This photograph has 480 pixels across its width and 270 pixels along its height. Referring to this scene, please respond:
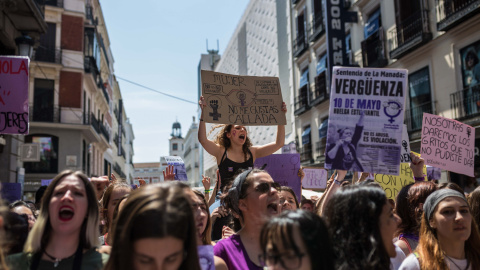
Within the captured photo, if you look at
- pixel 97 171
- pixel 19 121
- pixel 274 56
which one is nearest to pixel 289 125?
pixel 274 56

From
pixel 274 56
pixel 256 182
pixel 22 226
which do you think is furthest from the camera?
pixel 274 56

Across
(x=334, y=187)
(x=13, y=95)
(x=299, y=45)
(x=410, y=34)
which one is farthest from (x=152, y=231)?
(x=299, y=45)

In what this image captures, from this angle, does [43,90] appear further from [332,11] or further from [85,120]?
[332,11]

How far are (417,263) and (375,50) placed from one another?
16.8m

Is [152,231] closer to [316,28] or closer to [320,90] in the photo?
[320,90]

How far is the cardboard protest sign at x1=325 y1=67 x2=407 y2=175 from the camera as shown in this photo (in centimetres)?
490

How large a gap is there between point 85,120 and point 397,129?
85.6ft

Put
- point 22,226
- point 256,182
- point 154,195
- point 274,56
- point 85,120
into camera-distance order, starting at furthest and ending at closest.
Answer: point 274,56 < point 85,120 < point 256,182 < point 22,226 < point 154,195

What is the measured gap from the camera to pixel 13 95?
21.6ft

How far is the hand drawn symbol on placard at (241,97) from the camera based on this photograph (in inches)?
227

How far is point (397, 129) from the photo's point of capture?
5.09m

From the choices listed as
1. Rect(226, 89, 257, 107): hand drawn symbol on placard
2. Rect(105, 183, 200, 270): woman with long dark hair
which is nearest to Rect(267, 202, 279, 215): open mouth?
Rect(105, 183, 200, 270): woman with long dark hair

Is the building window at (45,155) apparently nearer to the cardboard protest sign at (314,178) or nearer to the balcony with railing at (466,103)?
the cardboard protest sign at (314,178)

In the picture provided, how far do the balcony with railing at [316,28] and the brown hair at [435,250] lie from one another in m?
20.6
